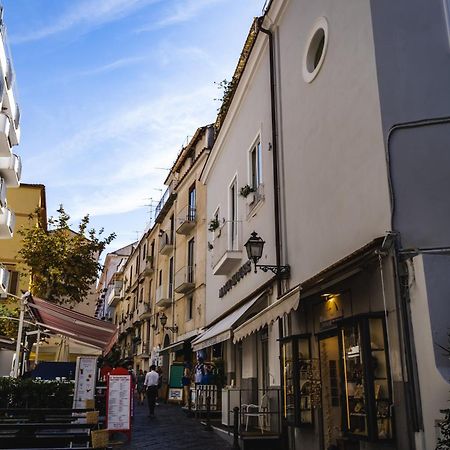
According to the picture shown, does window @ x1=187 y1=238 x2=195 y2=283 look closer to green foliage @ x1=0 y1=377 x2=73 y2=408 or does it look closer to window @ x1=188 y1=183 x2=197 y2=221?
window @ x1=188 y1=183 x2=197 y2=221

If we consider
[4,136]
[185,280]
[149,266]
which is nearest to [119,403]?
[185,280]

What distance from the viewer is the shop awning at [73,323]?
44.8 ft

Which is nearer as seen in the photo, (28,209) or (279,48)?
(279,48)

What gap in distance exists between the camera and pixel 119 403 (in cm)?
1166

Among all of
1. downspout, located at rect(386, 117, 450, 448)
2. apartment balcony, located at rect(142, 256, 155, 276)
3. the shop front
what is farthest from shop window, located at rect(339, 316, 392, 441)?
apartment balcony, located at rect(142, 256, 155, 276)

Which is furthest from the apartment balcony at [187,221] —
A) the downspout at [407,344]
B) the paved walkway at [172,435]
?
the downspout at [407,344]

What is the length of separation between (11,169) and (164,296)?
10.2 meters

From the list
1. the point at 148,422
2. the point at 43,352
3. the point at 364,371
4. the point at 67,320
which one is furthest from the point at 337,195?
the point at 43,352

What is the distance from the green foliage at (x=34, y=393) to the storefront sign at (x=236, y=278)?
5.27 metres

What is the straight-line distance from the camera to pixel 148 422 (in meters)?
15.4

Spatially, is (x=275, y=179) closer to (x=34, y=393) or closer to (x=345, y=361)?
(x=345, y=361)

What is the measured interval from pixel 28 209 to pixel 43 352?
9.10 m

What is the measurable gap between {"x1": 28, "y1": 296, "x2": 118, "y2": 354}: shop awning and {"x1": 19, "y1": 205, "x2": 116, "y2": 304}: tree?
267 inches

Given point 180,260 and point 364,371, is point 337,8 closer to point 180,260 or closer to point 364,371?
point 364,371
